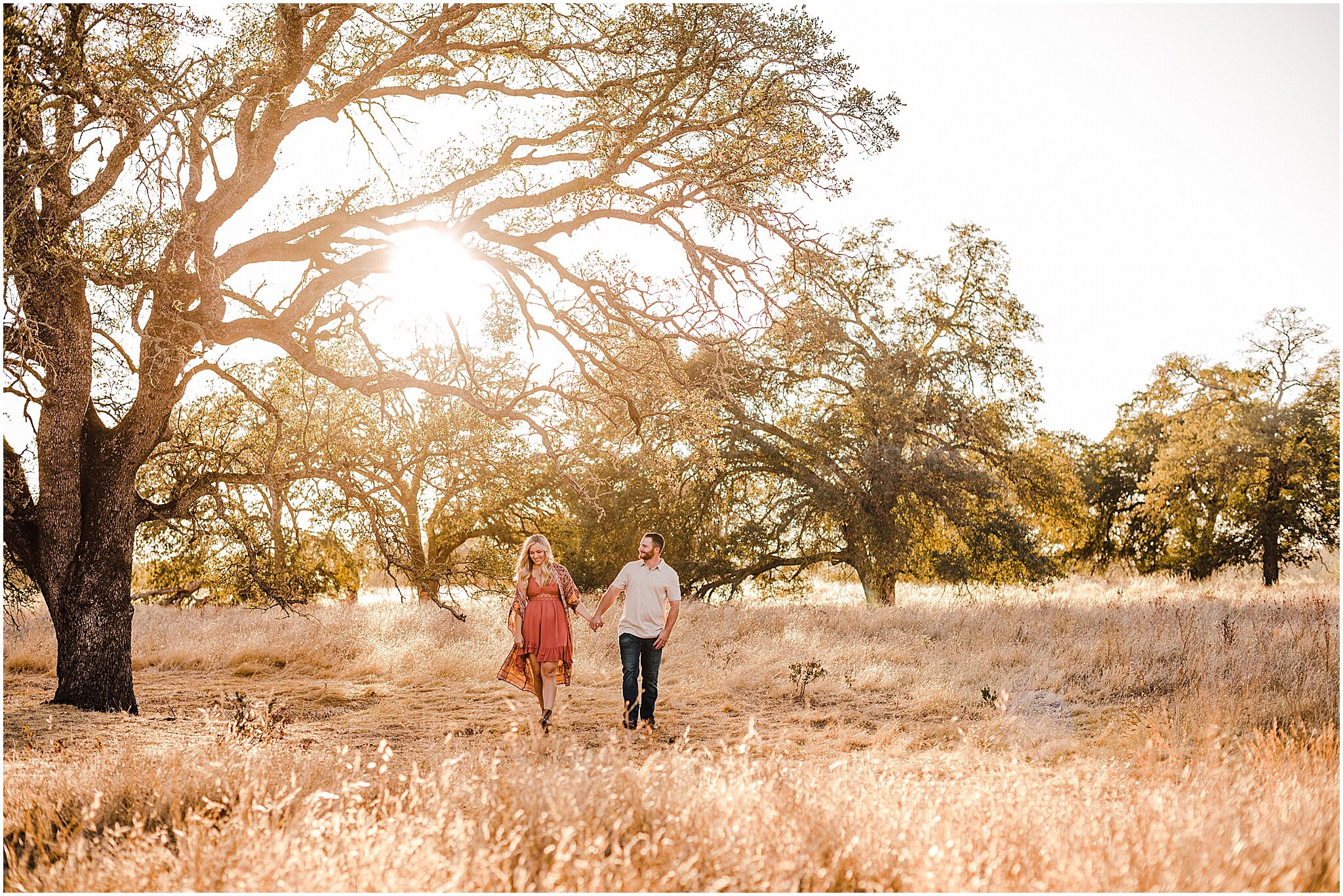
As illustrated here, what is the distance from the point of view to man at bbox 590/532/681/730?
8.05 meters

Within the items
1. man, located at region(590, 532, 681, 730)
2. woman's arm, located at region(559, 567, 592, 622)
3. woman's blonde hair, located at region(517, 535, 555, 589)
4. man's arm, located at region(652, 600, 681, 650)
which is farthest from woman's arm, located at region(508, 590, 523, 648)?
man's arm, located at region(652, 600, 681, 650)

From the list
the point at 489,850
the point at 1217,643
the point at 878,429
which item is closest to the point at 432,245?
the point at 489,850

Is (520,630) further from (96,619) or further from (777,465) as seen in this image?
(777,465)

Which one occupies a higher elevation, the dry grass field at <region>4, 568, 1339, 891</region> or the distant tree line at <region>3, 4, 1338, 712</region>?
the distant tree line at <region>3, 4, 1338, 712</region>

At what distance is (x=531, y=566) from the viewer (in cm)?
837

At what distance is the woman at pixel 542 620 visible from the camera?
8.22 m

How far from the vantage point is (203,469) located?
1066cm

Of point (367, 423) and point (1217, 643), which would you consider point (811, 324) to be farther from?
point (367, 423)

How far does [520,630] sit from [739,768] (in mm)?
3389

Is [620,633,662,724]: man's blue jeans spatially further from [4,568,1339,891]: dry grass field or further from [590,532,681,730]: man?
[4,568,1339,891]: dry grass field

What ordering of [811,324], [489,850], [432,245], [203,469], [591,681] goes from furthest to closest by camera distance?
[591,681], [203,469], [811,324], [432,245], [489,850]

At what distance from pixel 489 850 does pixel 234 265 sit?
798 cm

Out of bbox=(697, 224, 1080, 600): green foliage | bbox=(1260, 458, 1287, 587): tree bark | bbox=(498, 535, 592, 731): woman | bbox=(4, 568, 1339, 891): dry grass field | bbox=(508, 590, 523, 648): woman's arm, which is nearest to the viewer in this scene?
bbox=(4, 568, 1339, 891): dry grass field

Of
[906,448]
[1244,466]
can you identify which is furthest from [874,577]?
[1244,466]
